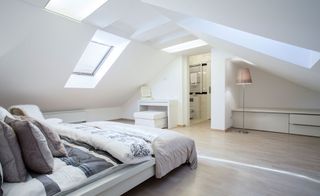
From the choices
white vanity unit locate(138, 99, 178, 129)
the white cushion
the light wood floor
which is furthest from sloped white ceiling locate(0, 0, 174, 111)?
the light wood floor

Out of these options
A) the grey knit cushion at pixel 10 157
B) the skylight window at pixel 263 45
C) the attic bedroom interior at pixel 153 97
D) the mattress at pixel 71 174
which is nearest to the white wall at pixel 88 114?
the attic bedroom interior at pixel 153 97

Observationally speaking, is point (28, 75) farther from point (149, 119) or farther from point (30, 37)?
point (149, 119)

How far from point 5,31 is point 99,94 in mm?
2874

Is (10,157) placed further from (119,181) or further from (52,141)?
(119,181)

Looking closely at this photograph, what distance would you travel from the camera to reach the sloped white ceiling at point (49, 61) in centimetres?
245

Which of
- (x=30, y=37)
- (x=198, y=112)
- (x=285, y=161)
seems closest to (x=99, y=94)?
(x=30, y=37)

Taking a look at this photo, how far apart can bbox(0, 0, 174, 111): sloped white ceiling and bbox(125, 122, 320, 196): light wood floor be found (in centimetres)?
273

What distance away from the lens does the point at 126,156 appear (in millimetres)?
1498

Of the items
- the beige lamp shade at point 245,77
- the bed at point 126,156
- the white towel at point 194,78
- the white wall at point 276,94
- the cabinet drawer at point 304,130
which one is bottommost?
the cabinet drawer at point 304,130

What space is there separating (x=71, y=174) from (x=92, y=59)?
369 centimetres

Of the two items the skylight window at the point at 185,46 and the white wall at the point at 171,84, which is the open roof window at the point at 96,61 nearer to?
the skylight window at the point at 185,46

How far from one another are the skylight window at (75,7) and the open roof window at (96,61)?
0.94m

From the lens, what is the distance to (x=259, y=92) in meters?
4.84

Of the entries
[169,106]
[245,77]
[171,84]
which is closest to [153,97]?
[171,84]
